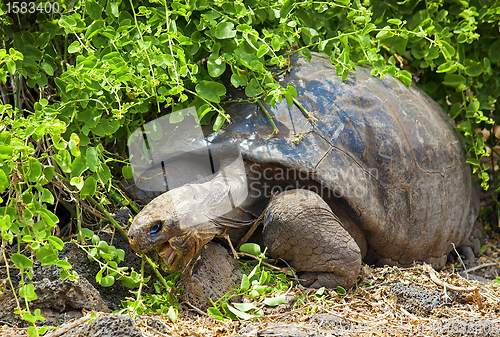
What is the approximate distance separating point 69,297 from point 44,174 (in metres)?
0.75

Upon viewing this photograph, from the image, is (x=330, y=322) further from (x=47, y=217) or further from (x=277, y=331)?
(x=47, y=217)

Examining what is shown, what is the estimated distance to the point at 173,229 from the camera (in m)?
2.41

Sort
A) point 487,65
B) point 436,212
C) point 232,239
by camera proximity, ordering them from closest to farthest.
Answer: point 232,239 < point 436,212 < point 487,65

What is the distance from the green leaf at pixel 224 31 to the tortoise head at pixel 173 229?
95 centimetres

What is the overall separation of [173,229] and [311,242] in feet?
2.95

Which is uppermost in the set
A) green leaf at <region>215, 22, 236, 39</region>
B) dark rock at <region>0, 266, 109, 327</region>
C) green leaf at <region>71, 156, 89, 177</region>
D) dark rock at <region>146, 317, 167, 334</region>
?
green leaf at <region>215, 22, 236, 39</region>

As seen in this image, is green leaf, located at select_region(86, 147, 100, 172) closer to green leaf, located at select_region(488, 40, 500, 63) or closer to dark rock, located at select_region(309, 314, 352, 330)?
dark rock, located at select_region(309, 314, 352, 330)

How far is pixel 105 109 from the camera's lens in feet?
8.34

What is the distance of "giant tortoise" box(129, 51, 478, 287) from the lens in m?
2.67

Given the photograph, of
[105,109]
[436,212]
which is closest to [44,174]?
[105,109]

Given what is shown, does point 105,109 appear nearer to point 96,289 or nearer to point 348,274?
point 96,289

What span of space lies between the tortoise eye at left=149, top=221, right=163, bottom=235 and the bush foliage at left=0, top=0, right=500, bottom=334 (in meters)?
0.37

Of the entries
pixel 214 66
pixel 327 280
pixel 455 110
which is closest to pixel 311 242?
pixel 327 280

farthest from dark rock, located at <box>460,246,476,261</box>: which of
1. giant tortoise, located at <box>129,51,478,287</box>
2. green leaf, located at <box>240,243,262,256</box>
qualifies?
green leaf, located at <box>240,243,262,256</box>
